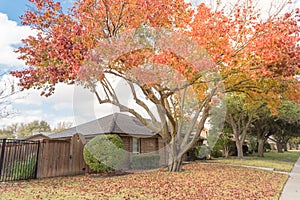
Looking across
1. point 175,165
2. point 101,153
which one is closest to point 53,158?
point 101,153

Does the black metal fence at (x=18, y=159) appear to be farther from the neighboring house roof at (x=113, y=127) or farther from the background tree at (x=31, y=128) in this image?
the background tree at (x=31, y=128)

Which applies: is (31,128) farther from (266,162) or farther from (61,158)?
(266,162)

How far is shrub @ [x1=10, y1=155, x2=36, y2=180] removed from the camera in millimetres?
8383

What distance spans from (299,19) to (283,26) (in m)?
0.61

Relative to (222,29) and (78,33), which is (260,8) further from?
(78,33)

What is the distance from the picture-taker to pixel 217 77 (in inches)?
371

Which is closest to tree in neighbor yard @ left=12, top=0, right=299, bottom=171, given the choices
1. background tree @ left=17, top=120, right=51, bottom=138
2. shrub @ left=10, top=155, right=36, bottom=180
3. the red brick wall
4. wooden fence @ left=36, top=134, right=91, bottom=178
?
wooden fence @ left=36, top=134, right=91, bottom=178

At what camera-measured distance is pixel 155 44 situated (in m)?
8.63

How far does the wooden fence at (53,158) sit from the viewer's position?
833 centimetres

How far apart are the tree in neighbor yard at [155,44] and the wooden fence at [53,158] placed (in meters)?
2.42

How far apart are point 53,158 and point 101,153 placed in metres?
1.94

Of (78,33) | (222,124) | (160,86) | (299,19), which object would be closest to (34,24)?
(78,33)

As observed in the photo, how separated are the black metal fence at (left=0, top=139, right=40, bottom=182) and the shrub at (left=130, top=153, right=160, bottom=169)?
5482 mm

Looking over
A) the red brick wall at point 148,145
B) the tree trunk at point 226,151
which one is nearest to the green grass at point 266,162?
the tree trunk at point 226,151
